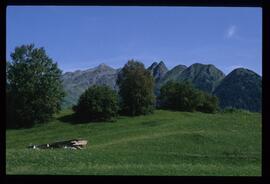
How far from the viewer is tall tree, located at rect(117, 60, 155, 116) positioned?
1198 inches

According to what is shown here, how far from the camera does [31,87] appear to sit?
36844mm

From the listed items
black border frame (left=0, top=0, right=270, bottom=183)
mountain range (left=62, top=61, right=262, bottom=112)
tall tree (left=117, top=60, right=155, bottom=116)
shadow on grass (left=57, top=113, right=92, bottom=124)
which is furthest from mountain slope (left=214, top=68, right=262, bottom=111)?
black border frame (left=0, top=0, right=270, bottom=183)

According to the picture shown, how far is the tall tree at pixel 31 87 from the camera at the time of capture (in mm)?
33188

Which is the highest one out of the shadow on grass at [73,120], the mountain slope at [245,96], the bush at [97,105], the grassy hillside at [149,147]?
the mountain slope at [245,96]

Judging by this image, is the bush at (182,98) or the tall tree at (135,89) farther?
the bush at (182,98)

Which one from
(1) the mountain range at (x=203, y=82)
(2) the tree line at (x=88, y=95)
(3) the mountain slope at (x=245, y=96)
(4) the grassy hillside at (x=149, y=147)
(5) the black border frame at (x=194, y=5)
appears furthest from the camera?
(3) the mountain slope at (x=245, y=96)

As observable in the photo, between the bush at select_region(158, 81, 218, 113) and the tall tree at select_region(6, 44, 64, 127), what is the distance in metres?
7.67

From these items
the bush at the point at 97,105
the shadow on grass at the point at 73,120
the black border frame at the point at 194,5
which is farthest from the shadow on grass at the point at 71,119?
A: the black border frame at the point at 194,5

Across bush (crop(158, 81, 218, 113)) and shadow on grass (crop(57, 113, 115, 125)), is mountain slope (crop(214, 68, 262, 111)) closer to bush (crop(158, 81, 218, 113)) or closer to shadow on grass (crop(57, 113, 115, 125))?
bush (crop(158, 81, 218, 113))

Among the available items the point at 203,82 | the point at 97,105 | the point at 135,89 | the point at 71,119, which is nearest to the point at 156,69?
the point at 97,105

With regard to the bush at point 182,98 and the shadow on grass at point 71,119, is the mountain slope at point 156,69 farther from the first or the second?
the shadow on grass at point 71,119

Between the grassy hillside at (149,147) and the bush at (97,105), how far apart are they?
88cm

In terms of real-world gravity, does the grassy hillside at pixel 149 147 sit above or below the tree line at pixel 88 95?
below

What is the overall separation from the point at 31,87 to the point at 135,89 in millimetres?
9485
